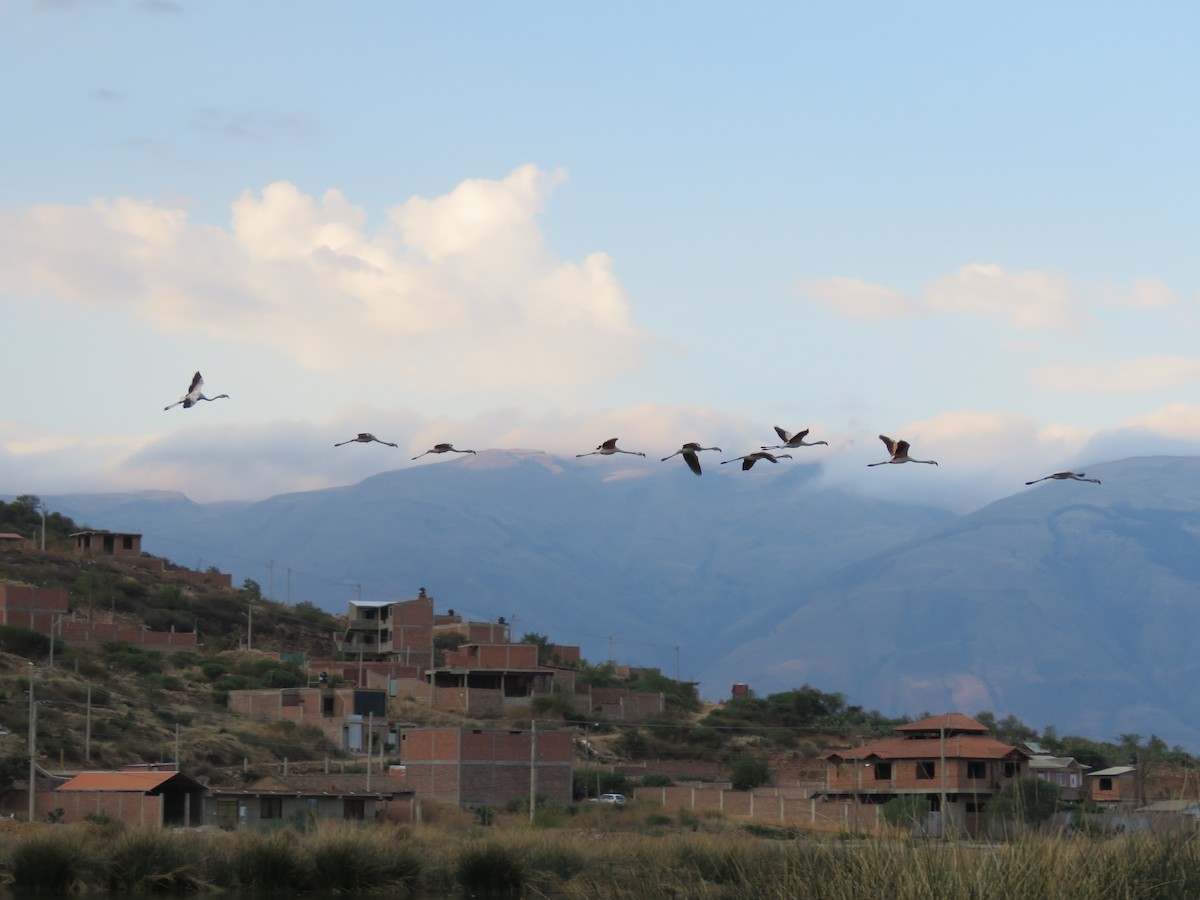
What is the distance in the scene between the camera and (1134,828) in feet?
72.1

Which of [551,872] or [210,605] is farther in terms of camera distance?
[210,605]

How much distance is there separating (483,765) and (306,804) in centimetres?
1047

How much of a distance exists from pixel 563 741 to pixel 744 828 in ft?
35.4

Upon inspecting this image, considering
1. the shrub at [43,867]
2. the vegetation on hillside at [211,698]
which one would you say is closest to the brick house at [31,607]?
the vegetation on hillside at [211,698]

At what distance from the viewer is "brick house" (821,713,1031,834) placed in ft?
201

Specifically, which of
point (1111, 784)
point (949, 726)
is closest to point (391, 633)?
point (949, 726)

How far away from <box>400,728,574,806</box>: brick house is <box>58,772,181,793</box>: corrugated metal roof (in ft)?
40.5

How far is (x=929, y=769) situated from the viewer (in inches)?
2467

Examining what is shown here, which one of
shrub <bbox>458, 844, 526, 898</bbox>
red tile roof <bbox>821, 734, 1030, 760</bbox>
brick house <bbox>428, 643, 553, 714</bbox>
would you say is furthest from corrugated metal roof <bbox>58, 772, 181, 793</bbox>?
brick house <bbox>428, 643, 553, 714</bbox>

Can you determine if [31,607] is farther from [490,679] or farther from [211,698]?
[490,679]

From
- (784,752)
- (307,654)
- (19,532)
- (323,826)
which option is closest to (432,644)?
(307,654)

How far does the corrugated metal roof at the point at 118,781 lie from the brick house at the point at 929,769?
925 inches

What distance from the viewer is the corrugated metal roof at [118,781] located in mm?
49375

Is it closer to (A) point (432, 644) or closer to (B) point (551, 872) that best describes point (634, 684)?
(A) point (432, 644)
